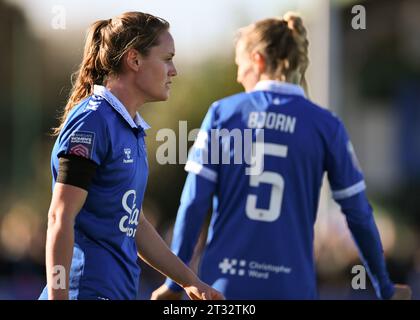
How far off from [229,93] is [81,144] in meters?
19.2

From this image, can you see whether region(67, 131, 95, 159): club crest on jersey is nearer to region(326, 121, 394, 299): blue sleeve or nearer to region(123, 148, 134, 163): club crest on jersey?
region(123, 148, 134, 163): club crest on jersey

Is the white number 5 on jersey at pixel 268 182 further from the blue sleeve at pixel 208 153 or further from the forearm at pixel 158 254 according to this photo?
the forearm at pixel 158 254

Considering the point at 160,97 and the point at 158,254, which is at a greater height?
the point at 160,97

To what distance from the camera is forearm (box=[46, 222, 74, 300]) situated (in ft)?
13.3

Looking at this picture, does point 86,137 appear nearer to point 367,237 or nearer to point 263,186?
point 263,186

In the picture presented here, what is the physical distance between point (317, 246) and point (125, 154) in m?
9.02

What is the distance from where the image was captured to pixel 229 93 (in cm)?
2336

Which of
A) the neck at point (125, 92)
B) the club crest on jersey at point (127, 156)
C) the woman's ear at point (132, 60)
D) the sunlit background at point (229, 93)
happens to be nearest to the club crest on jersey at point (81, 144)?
the club crest on jersey at point (127, 156)

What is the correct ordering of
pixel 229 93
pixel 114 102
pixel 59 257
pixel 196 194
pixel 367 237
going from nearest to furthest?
pixel 59 257, pixel 114 102, pixel 196 194, pixel 367 237, pixel 229 93

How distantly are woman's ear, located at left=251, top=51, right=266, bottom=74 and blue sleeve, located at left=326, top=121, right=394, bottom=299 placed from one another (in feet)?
1.63

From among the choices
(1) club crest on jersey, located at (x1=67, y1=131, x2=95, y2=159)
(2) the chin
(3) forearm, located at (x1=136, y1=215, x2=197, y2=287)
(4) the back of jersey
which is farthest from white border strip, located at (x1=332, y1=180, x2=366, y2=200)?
(1) club crest on jersey, located at (x1=67, y1=131, x2=95, y2=159)

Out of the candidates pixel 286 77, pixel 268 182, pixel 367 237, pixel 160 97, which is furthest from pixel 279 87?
pixel 160 97
